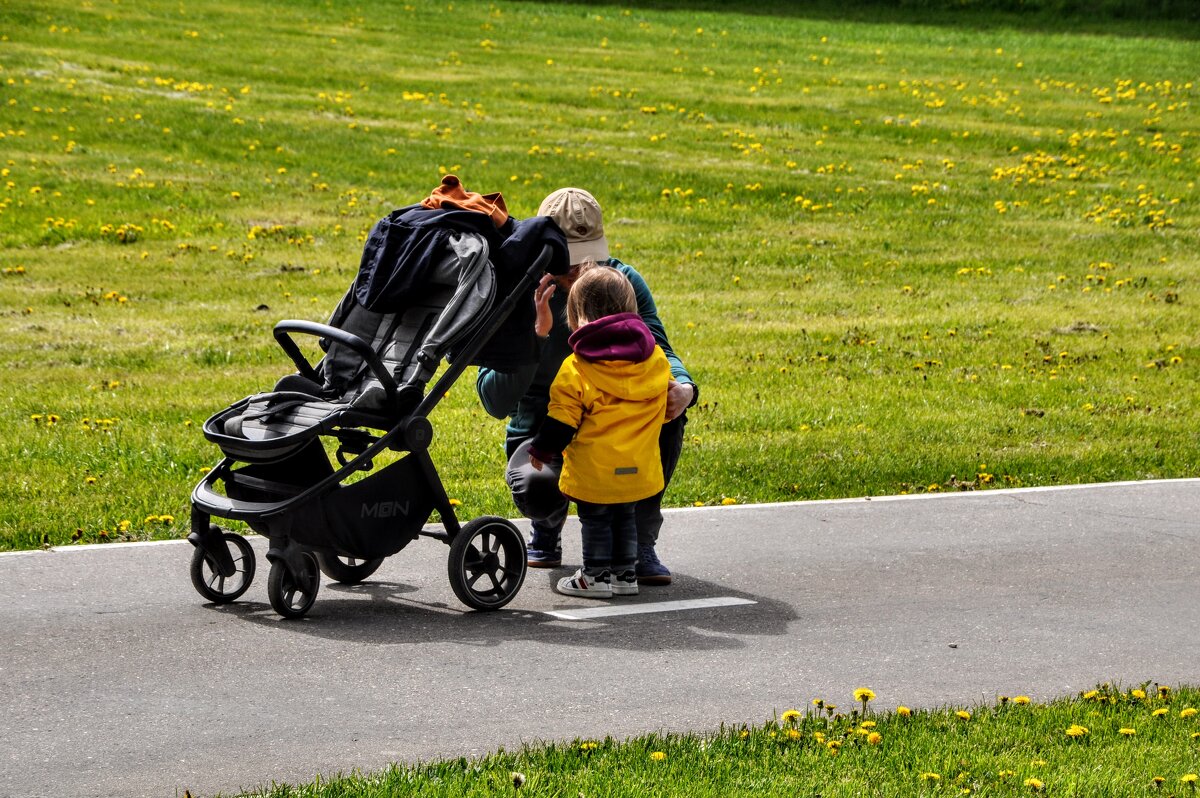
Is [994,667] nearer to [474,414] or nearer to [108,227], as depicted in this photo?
[474,414]

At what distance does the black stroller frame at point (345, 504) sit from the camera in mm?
5781

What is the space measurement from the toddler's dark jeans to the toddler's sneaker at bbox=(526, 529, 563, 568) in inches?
18.8

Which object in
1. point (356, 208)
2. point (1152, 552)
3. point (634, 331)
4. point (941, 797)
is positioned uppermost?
point (356, 208)

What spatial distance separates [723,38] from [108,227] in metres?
19.6

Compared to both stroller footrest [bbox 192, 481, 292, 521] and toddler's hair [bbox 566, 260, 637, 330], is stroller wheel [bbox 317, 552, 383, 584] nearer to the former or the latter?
stroller footrest [bbox 192, 481, 292, 521]

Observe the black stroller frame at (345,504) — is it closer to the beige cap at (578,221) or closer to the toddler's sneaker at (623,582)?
the beige cap at (578,221)

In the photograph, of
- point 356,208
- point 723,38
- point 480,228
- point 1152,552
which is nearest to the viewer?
point 480,228

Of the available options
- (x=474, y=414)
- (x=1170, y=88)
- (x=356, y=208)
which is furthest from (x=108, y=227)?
(x=1170, y=88)

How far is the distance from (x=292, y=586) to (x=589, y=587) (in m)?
1.31

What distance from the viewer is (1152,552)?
24.5 ft

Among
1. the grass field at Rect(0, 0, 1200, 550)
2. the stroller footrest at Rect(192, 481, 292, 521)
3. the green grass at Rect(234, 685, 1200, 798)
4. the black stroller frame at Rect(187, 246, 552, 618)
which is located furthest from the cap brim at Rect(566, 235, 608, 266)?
the green grass at Rect(234, 685, 1200, 798)

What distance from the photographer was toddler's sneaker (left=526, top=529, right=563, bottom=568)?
23.0 feet

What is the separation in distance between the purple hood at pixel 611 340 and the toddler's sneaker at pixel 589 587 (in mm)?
1039

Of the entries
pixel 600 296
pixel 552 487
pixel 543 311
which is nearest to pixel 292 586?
pixel 552 487
